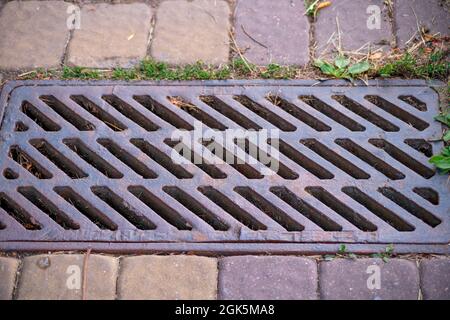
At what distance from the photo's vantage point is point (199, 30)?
8.83ft

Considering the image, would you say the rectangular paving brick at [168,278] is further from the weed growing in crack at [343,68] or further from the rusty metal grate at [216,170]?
the weed growing in crack at [343,68]

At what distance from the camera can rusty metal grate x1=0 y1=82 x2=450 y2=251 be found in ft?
7.03

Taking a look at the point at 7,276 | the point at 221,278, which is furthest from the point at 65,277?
the point at 221,278

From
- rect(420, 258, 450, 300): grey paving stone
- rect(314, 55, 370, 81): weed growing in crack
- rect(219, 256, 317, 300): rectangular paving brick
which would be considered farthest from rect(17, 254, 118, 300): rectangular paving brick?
rect(314, 55, 370, 81): weed growing in crack

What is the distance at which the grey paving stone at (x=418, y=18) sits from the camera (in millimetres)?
2617

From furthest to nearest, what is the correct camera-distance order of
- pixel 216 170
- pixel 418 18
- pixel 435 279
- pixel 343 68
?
pixel 418 18 → pixel 343 68 → pixel 216 170 → pixel 435 279

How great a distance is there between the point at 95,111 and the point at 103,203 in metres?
0.45

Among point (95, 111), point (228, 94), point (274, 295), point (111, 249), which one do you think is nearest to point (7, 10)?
point (95, 111)

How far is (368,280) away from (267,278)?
337mm

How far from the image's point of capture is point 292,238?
2.11 meters

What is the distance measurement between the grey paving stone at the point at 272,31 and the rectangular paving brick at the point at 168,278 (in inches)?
37.5

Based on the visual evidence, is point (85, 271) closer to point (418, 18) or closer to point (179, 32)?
point (179, 32)

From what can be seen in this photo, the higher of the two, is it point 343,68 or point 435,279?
point 343,68

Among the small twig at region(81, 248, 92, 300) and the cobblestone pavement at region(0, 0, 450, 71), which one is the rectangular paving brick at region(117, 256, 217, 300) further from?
the cobblestone pavement at region(0, 0, 450, 71)
